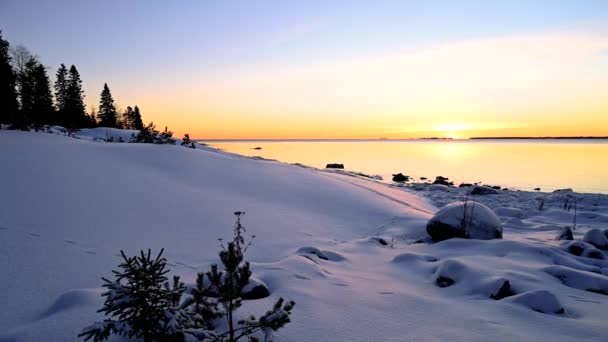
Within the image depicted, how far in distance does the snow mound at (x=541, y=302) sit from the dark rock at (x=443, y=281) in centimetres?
73

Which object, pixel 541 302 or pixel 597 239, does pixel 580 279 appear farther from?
pixel 597 239

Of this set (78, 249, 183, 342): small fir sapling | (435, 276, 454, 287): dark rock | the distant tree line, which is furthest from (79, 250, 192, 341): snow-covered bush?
the distant tree line

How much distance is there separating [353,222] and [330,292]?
445 cm

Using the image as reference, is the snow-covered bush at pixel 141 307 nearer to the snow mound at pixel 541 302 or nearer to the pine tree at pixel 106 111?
the snow mound at pixel 541 302

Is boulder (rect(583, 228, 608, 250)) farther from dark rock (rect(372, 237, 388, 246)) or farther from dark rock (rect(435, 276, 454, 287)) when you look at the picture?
dark rock (rect(435, 276, 454, 287))

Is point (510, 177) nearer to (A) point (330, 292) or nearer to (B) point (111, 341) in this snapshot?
(A) point (330, 292)

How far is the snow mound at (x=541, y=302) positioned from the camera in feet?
10.7

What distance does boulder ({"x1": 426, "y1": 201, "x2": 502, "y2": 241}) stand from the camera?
245 inches

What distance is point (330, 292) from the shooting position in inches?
131

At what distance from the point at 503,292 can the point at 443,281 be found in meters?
0.66

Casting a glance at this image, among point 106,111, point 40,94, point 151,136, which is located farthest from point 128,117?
point 151,136

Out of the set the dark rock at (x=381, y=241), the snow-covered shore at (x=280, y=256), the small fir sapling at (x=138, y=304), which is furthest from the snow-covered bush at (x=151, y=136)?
the small fir sapling at (x=138, y=304)

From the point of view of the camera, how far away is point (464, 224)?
630cm

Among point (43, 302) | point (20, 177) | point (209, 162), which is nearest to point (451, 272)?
Result: point (43, 302)
